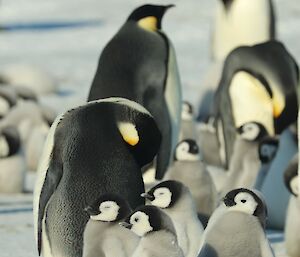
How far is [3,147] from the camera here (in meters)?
8.08

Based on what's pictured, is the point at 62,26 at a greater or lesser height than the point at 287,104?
lesser

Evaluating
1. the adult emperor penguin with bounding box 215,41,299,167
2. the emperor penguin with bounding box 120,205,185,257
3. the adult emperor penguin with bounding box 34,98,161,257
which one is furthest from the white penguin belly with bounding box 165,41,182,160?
the emperor penguin with bounding box 120,205,185,257

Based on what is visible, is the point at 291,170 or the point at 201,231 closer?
the point at 201,231

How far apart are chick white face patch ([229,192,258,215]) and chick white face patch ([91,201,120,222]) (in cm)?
45

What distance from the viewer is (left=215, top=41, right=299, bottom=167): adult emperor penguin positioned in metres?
8.32

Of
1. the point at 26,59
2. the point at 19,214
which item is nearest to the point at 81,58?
the point at 26,59

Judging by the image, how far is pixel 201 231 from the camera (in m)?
5.12

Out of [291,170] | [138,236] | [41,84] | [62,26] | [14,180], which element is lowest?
[62,26]

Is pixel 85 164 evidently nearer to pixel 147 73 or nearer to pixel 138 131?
pixel 138 131

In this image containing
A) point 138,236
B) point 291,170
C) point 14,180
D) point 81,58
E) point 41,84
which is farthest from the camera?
point 81,58

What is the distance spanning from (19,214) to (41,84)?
6.38 meters

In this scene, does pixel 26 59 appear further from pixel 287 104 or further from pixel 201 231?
pixel 201 231

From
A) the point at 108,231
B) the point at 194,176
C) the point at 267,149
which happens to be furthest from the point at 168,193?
the point at 267,149

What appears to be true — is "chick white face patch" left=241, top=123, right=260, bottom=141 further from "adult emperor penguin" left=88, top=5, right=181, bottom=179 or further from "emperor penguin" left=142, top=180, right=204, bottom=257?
→ "emperor penguin" left=142, top=180, right=204, bottom=257
